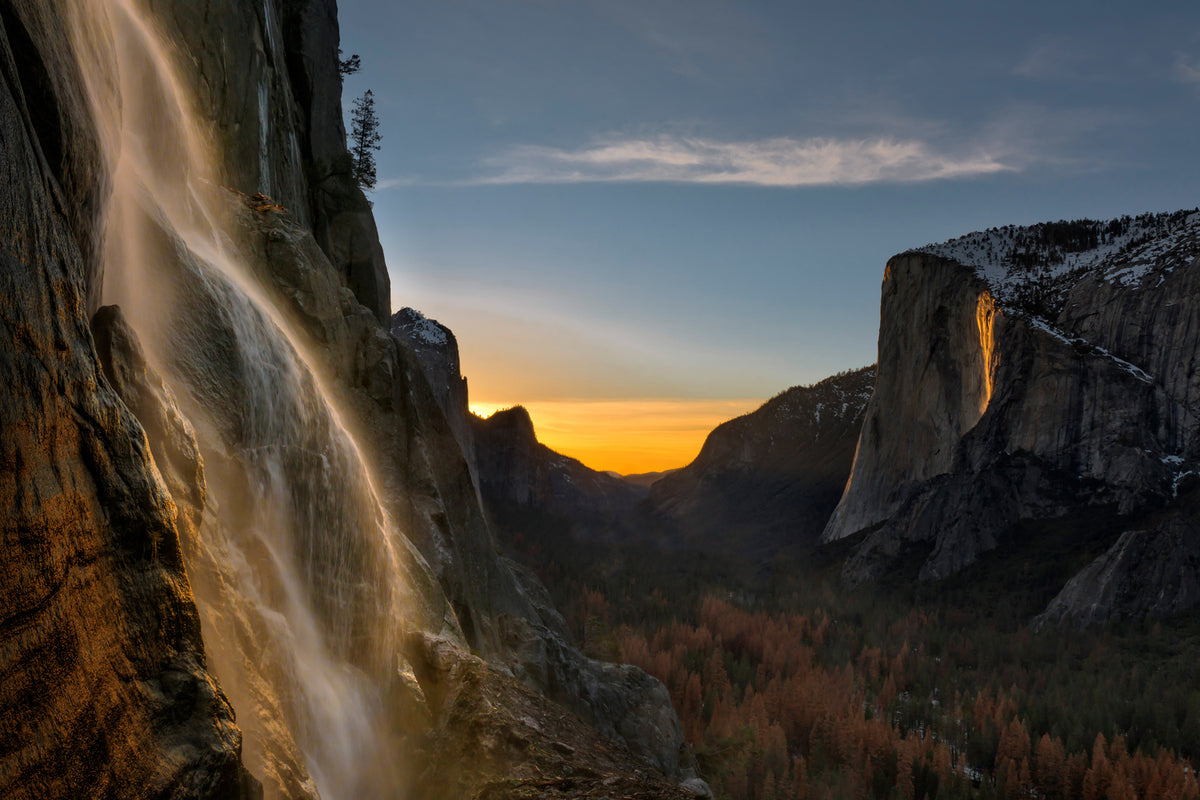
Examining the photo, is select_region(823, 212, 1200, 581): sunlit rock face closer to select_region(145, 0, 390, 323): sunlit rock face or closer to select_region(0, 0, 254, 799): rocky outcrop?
select_region(145, 0, 390, 323): sunlit rock face

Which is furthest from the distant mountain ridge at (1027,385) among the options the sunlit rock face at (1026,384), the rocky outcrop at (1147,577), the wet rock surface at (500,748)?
the wet rock surface at (500,748)

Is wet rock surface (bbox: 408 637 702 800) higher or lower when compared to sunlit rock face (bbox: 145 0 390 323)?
lower

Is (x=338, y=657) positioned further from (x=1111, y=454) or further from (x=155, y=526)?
(x=1111, y=454)

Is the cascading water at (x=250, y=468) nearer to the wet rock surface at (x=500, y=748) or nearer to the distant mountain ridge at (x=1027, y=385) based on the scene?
the wet rock surface at (x=500, y=748)

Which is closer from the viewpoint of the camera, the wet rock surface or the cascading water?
the cascading water

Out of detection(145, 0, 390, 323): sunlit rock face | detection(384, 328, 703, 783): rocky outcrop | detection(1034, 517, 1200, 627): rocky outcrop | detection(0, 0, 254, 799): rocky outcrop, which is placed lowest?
detection(1034, 517, 1200, 627): rocky outcrop

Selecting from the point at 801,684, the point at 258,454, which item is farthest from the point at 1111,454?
the point at 258,454

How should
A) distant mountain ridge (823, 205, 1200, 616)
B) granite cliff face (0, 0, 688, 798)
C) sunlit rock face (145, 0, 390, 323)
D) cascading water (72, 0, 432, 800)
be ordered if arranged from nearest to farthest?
granite cliff face (0, 0, 688, 798), cascading water (72, 0, 432, 800), sunlit rock face (145, 0, 390, 323), distant mountain ridge (823, 205, 1200, 616)

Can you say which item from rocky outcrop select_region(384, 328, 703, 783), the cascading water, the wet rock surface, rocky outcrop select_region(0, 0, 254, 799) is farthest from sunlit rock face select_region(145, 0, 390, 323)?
the wet rock surface
